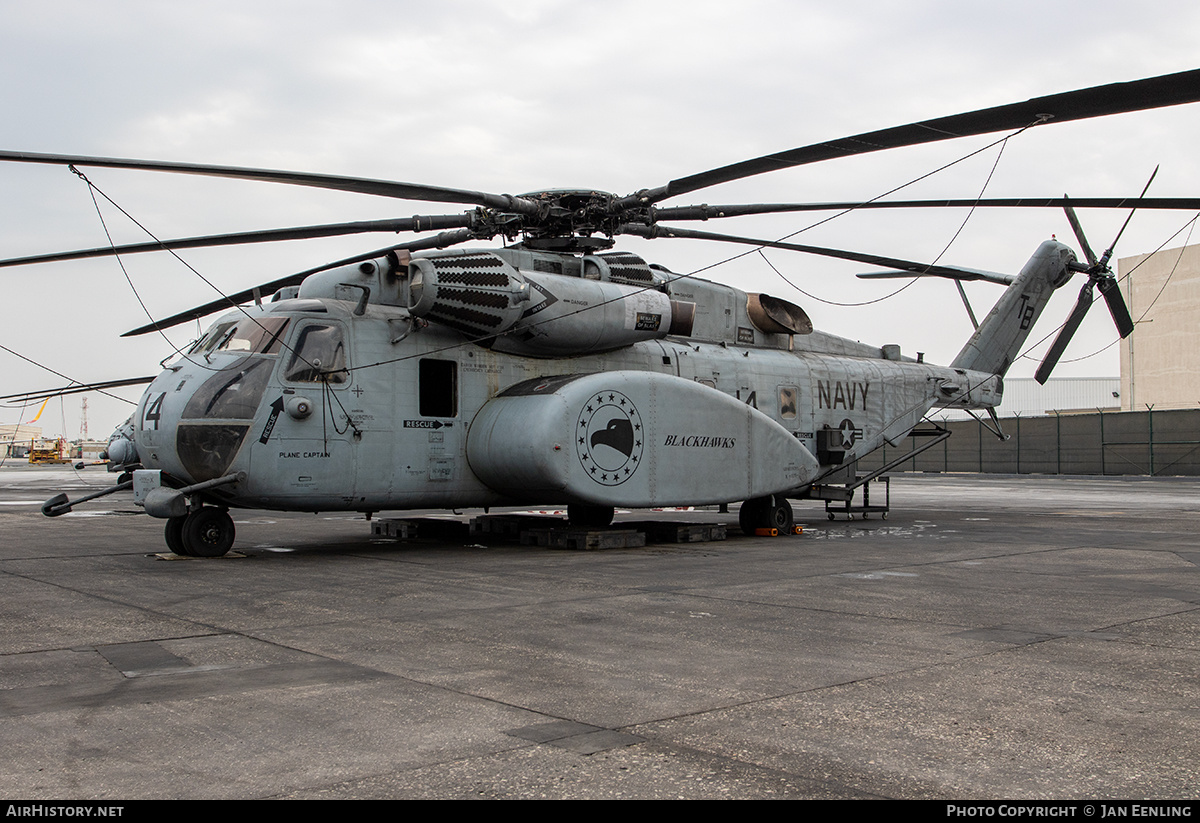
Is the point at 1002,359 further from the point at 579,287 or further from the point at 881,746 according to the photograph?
the point at 881,746

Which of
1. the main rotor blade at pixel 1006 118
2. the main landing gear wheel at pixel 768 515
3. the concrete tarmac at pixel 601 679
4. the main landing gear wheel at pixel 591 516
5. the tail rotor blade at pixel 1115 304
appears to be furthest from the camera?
the tail rotor blade at pixel 1115 304

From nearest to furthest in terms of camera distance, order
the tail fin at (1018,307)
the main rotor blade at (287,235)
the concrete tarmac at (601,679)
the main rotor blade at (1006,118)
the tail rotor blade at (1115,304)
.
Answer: the concrete tarmac at (601,679), the main rotor blade at (1006,118), the main rotor blade at (287,235), the tail rotor blade at (1115,304), the tail fin at (1018,307)

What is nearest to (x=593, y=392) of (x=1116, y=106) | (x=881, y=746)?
(x=1116, y=106)

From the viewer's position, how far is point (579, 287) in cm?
1300

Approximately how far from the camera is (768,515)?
586 inches

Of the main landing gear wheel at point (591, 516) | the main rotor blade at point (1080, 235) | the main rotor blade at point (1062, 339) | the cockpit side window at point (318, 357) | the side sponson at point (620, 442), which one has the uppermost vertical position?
the main rotor blade at point (1080, 235)

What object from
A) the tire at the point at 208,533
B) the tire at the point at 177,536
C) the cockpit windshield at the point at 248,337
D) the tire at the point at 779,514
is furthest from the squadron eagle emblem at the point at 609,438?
the tire at the point at 177,536

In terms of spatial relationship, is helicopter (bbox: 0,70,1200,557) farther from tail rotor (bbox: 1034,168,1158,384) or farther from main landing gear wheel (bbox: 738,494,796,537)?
tail rotor (bbox: 1034,168,1158,384)

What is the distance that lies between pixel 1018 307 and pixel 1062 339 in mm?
1503

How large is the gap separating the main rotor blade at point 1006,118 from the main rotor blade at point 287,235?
3608 mm

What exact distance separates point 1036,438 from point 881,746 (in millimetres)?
46392

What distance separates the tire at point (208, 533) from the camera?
11000mm

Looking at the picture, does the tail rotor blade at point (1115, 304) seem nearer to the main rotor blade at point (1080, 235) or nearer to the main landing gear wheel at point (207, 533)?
the main rotor blade at point (1080, 235)

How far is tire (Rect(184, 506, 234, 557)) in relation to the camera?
36.1ft
